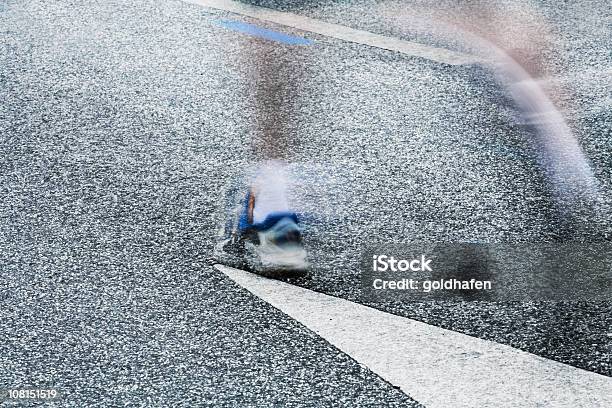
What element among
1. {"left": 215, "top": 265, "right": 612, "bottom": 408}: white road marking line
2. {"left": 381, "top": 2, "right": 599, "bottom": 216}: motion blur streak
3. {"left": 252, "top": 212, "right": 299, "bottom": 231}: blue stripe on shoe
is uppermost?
{"left": 381, "top": 2, "right": 599, "bottom": 216}: motion blur streak

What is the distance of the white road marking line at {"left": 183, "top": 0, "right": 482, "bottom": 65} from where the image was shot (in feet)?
18.5

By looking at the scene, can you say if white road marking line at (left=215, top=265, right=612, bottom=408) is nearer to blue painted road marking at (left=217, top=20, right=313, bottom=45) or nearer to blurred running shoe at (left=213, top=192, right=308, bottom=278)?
blurred running shoe at (left=213, top=192, right=308, bottom=278)

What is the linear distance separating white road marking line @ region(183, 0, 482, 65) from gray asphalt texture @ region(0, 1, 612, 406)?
0.12 m

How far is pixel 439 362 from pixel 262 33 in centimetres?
332

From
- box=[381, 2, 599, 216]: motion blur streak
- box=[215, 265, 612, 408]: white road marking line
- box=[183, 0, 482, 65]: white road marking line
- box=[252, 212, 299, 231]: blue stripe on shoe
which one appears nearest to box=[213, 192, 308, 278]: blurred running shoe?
box=[252, 212, 299, 231]: blue stripe on shoe

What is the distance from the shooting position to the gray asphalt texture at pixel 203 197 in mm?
3172

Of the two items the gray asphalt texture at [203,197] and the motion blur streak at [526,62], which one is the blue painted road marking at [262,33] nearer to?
the gray asphalt texture at [203,197]

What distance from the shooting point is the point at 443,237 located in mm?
3891

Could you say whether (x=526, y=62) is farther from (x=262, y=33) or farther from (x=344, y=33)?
(x=262, y=33)

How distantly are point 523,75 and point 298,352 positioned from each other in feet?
9.14

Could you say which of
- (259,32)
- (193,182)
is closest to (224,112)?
(193,182)

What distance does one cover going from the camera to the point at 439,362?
3160mm

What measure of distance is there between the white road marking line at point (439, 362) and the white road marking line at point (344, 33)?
8.28 ft

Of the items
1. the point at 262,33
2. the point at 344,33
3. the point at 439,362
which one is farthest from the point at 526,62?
the point at 439,362
